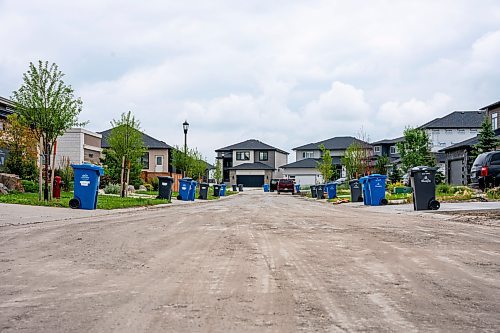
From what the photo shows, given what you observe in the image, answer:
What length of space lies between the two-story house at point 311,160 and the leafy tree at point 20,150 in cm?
6711

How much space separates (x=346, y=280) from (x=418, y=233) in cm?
603

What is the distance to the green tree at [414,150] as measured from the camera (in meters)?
50.0

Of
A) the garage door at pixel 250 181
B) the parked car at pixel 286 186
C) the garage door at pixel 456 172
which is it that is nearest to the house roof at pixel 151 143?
the parked car at pixel 286 186

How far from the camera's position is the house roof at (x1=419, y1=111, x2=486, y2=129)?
7575 centimetres

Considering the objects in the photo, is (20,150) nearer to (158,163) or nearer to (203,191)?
(203,191)

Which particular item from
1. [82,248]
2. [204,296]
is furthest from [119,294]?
[82,248]

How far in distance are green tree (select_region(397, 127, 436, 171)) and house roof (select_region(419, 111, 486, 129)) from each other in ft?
82.1

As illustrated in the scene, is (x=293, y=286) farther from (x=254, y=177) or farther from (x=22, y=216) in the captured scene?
(x=254, y=177)

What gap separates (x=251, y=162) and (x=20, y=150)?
80574 mm

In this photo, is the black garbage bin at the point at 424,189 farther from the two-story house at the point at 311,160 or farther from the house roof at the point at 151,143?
the two-story house at the point at 311,160

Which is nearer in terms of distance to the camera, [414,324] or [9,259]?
[414,324]

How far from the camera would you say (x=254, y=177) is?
107 meters

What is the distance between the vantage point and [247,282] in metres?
6.57

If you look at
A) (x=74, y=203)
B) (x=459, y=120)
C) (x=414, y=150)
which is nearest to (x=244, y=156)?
(x=459, y=120)
